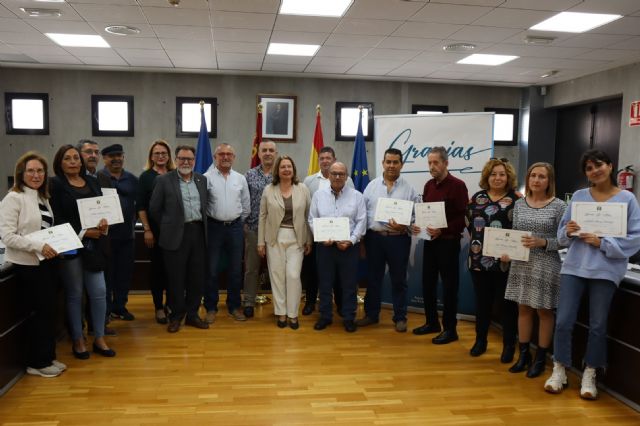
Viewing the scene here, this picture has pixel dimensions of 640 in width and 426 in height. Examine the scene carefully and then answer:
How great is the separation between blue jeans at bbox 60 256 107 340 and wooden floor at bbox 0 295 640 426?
248 mm

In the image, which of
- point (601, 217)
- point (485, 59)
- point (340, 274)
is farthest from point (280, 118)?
point (601, 217)

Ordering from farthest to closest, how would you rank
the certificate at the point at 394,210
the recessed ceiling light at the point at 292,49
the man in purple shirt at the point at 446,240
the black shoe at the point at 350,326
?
the recessed ceiling light at the point at 292,49, the black shoe at the point at 350,326, the certificate at the point at 394,210, the man in purple shirt at the point at 446,240

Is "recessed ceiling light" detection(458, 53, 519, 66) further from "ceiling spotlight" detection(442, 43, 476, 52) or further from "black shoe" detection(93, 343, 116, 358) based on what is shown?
"black shoe" detection(93, 343, 116, 358)

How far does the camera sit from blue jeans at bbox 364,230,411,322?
4.12m

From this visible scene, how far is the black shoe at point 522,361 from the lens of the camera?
336 cm

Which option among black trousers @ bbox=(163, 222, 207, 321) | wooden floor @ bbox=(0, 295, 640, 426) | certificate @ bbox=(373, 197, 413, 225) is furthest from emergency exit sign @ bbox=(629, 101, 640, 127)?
black trousers @ bbox=(163, 222, 207, 321)

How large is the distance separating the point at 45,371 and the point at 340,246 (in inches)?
87.7

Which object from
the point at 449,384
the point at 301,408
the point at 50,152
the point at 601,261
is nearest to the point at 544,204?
the point at 601,261

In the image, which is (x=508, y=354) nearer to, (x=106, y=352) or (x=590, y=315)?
(x=590, y=315)

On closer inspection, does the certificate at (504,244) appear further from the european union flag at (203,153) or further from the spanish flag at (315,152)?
the european union flag at (203,153)

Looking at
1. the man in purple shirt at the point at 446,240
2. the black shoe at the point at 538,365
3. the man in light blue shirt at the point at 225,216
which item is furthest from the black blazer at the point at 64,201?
the black shoe at the point at 538,365

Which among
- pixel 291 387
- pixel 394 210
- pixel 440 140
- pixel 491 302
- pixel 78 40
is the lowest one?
pixel 291 387

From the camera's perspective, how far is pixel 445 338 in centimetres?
394

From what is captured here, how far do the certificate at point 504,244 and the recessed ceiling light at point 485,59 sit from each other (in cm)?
411
